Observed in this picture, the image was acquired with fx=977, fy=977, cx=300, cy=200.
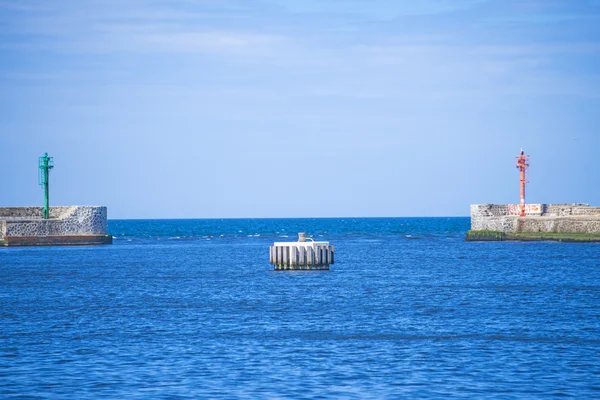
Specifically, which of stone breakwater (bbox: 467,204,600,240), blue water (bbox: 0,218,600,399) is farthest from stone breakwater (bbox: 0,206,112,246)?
stone breakwater (bbox: 467,204,600,240)

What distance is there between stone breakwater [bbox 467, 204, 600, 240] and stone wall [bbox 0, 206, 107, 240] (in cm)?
3890

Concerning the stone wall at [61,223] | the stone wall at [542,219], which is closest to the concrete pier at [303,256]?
the stone wall at [61,223]

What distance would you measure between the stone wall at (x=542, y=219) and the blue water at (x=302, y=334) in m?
35.0

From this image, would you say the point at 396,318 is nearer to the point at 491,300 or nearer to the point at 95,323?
the point at 491,300

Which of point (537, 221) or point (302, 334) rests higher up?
point (537, 221)

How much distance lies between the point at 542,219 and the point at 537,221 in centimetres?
73

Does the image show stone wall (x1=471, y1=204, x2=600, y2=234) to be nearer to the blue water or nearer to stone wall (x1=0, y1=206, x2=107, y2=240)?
the blue water

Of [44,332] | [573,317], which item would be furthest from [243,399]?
[573,317]

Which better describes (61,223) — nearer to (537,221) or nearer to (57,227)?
(57,227)

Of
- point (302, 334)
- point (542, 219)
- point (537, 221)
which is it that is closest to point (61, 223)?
point (537, 221)

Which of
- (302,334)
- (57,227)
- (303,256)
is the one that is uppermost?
(57,227)

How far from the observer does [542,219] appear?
93000 mm

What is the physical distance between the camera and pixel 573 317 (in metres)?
32.2

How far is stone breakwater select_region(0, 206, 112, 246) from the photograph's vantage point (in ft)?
299
